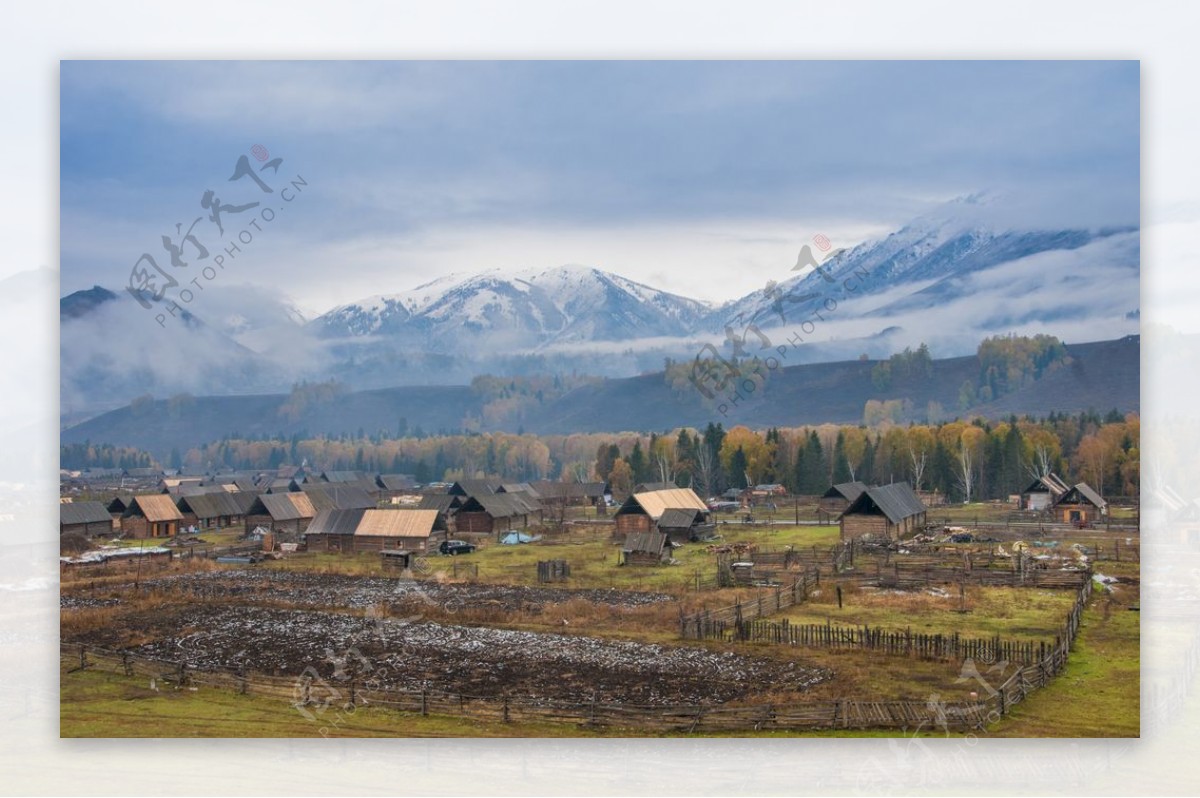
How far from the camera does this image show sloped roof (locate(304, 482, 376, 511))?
187 ft

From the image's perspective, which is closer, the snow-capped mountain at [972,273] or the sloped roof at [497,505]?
the snow-capped mountain at [972,273]

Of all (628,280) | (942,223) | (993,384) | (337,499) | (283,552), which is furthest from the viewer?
(993,384)

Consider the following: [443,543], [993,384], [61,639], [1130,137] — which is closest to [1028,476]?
[993,384]

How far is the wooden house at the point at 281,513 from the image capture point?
5362cm

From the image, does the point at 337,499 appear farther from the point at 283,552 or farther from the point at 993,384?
the point at 993,384

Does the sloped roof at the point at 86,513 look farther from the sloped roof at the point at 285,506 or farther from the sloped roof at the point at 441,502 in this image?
A: the sloped roof at the point at 441,502

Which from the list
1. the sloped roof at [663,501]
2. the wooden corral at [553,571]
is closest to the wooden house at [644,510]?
the sloped roof at [663,501]

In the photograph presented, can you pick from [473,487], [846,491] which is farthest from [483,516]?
[846,491]

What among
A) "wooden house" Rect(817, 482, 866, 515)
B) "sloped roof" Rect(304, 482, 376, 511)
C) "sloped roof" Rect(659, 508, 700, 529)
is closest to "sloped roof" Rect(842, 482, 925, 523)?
"sloped roof" Rect(659, 508, 700, 529)

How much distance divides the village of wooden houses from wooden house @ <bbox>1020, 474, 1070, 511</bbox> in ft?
0.55

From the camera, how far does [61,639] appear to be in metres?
25.7

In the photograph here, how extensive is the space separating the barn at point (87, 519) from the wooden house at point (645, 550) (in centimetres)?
2632

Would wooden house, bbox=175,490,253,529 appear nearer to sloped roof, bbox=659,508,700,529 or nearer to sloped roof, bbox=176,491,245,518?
sloped roof, bbox=176,491,245,518

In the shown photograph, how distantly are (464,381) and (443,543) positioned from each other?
1105 inches
